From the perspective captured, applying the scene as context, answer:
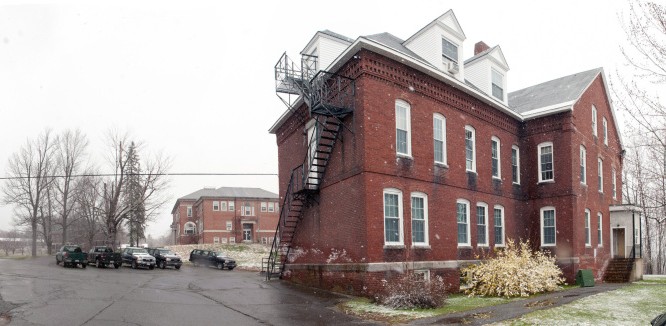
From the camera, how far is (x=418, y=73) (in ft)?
64.4

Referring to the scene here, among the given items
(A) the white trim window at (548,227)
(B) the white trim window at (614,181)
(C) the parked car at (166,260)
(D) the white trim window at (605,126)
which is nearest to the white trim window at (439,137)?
(A) the white trim window at (548,227)

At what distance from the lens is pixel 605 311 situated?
1362 centimetres

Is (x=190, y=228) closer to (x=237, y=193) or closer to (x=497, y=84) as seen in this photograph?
(x=237, y=193)

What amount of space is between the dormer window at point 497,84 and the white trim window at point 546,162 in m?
3.32

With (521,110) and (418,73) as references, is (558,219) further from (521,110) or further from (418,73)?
(418,73)

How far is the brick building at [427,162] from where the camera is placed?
58.2ft

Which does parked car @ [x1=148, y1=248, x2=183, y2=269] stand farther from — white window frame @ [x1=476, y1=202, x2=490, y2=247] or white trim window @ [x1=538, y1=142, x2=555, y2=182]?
white trim window @ [x1=538, y1=142, x2=555, y2=182]

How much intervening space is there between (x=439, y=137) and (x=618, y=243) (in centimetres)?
Result: 1839

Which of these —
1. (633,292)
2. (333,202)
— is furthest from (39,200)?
(633,292)

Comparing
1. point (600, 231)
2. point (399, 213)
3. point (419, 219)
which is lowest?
point (600, 231)

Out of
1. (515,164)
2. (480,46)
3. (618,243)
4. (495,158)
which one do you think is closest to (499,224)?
(495,158)

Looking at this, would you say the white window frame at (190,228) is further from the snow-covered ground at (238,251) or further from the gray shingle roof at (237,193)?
the snow-covered ground at (238,251)

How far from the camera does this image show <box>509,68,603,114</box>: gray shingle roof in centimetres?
2673

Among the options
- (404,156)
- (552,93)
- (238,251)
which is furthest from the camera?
(238,251)
